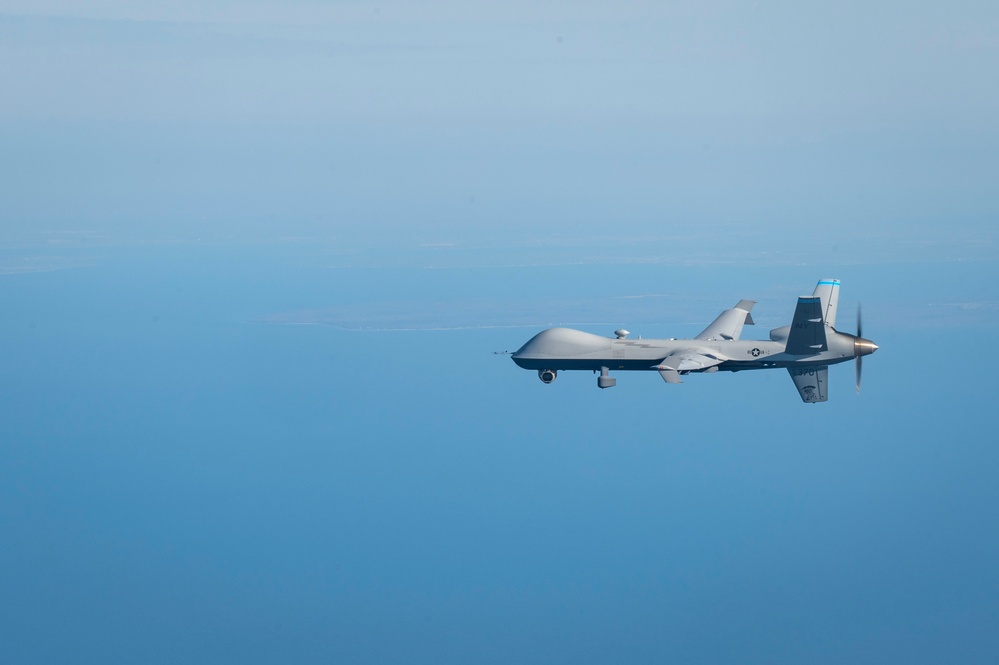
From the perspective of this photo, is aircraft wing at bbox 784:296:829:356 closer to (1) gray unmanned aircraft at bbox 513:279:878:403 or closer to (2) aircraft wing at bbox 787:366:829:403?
(1) gray unmanned aircraft at bbox 513:279:878:403

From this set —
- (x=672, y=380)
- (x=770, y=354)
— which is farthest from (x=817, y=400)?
(x=672, y=380)

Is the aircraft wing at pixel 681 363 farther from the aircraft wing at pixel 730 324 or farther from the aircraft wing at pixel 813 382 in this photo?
the aircraft wing at pixel 813 382

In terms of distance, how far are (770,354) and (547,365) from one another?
2058 cm

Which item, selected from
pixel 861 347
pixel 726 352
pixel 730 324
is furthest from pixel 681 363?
pixel 861 347

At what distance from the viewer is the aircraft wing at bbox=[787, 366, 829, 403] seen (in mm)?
102312

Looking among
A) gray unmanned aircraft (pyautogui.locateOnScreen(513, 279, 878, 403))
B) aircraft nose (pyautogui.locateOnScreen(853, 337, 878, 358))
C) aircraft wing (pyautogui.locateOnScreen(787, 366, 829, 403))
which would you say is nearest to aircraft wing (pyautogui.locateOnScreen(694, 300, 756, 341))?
gray unmanned aircraft (pyautogui.locateOnScreen(513, 279, 878, 403))

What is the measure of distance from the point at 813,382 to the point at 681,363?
12.2 m

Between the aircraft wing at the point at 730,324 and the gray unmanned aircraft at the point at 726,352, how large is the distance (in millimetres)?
1300

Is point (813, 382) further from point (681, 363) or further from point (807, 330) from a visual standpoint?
point (681, 363)

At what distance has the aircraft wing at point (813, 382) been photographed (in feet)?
336

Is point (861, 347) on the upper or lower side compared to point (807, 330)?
lower

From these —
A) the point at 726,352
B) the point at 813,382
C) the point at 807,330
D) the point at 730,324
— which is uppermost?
the point at 730,324

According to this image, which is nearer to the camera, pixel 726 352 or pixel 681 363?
pixel 681 363

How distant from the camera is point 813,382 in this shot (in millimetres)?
102562
